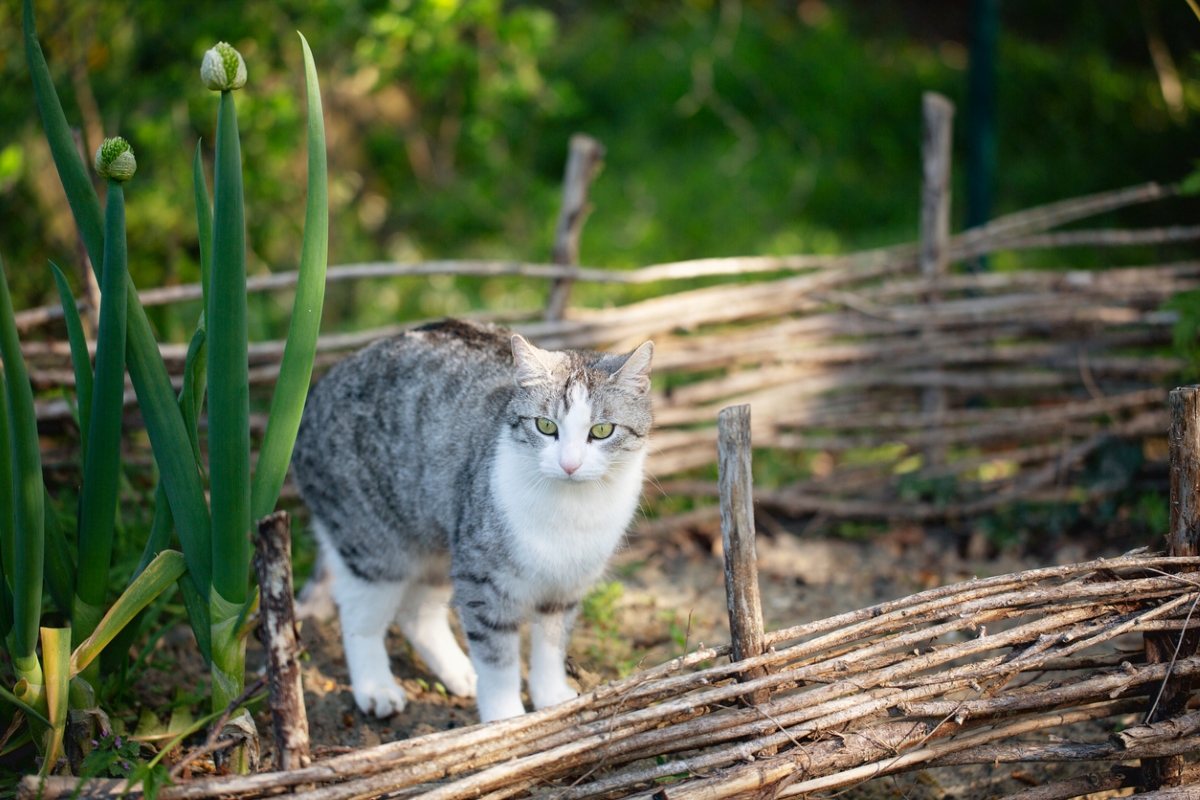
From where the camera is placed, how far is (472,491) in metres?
2.44

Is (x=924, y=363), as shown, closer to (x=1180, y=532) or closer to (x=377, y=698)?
(x=1180, y=532)

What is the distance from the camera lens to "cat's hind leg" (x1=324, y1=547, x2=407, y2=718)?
259cm

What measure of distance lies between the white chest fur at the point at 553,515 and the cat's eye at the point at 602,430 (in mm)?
92

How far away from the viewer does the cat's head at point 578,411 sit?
2.18 metres

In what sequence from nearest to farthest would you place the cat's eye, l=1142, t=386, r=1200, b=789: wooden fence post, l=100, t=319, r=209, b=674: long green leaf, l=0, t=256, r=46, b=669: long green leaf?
l=0, t=256, r=46, b=669: long green leaf < l=100, t=319, r=209, b=674: long green leaf < l=1142, t=386, r=1200, b=789: wooden fence post < the cat's eye

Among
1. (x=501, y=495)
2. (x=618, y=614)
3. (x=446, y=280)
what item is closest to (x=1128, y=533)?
(x=618, y=614)

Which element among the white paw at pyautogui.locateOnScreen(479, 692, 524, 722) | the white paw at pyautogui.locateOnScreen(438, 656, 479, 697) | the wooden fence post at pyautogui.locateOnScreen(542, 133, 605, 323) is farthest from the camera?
the wooden fence post at pyautogui.locateOnScreen(542, 133, 605, 323)

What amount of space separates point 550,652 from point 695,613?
0.78 metres

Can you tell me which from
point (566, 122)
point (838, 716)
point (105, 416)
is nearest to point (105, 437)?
point (105, 416)

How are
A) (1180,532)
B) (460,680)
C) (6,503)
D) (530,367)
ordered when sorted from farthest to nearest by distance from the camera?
(460,680), (530,367), (1180,532), (6,503)

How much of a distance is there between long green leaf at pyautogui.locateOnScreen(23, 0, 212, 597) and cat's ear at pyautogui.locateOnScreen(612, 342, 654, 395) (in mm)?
996

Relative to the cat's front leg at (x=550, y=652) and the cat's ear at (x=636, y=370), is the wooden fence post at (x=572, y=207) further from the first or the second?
the cat's front leg at (x=550, y=652)

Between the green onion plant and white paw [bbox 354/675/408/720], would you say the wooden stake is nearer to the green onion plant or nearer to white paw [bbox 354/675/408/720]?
the green onion plant

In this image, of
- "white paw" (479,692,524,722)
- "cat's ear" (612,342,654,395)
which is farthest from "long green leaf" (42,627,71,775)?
"cat's ear" (612,342,654,395)
